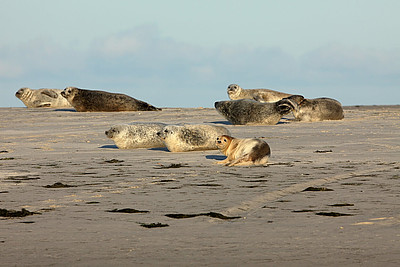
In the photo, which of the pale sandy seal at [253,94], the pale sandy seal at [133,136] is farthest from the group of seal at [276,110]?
the pale sandy seal at [133,136]

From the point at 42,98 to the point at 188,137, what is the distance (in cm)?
1648

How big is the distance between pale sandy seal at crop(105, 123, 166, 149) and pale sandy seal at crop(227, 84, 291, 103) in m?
12.2

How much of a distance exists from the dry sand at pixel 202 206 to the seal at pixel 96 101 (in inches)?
409

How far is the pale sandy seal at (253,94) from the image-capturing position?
2470 centimetres

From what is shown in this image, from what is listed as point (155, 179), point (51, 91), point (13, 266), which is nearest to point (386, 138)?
point (155, 179)

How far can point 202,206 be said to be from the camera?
5828 mm

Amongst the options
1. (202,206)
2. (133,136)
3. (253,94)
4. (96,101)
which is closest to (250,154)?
(202,206)

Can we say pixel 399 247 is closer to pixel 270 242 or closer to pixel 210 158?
pixel 270 242

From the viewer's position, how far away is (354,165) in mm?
9227

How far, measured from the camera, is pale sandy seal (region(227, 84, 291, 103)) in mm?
24703

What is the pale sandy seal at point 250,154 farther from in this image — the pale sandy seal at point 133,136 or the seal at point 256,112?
the seal at point 256,112

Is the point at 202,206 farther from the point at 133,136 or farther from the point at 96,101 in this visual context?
the point at 96,101

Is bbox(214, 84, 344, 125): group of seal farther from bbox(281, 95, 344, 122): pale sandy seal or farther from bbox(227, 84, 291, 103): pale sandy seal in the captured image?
bbox(227, 84, 291, 103): pale sandy seal

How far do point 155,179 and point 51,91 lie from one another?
19.9m
